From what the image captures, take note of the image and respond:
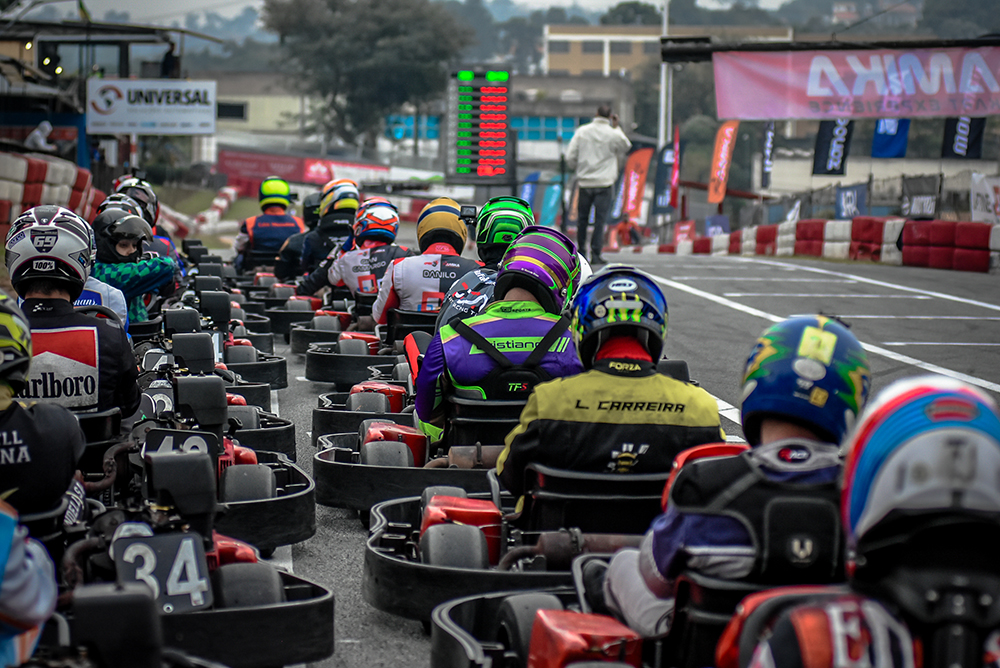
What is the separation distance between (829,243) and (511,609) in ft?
62.7

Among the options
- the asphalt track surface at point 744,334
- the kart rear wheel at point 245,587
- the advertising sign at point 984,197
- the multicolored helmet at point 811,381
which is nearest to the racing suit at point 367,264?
the asphalt track surface at point 744,334

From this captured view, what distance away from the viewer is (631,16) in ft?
392

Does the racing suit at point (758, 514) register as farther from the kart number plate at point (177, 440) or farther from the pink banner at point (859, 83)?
the pink banner at point (859, 83)

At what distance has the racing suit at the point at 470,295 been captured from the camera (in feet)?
19.5

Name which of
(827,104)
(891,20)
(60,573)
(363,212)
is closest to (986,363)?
(363,212)

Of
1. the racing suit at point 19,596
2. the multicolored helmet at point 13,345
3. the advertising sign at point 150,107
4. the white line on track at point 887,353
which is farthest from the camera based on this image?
the advertising sign at point 150,107

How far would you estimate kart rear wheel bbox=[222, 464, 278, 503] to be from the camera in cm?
473

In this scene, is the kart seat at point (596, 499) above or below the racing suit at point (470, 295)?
below

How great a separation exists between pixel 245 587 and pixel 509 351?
1.83 meters

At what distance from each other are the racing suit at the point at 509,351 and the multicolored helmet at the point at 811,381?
231 centimetres

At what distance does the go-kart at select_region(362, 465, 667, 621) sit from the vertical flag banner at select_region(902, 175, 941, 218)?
21687 millimetres

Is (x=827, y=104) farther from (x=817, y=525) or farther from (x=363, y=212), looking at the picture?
(x=817, y=525)

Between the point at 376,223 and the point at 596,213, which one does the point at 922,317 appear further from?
the point at 376,223

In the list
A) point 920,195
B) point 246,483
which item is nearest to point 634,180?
point 920,195
